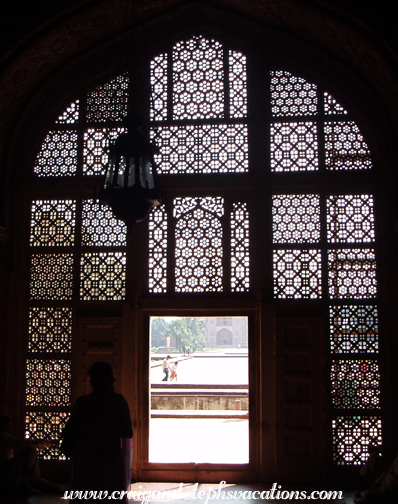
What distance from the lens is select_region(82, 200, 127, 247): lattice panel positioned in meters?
5.20

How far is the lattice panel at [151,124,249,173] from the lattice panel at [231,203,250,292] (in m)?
0.55

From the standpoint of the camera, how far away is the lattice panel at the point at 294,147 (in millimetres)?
5227

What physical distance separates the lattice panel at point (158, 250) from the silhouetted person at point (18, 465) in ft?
6.21

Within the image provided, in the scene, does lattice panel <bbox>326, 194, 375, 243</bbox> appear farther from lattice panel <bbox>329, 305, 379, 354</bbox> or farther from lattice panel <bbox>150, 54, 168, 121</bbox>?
lattice panel <bbox>150, 54, 168, 121</bbox>

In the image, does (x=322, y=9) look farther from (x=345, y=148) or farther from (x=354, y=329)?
(x=354, y=329)

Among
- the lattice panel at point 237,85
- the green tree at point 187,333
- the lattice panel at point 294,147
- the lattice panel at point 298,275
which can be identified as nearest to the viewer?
the lattice panel at point 298,275

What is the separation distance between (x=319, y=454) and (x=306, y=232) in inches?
91.5

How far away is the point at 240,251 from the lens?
509cm

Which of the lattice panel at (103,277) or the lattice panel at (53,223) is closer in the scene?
the lattice panel at (103,277)

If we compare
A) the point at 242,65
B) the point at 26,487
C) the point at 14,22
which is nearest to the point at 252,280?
the point at 242,65

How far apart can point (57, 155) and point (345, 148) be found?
333 centimetres

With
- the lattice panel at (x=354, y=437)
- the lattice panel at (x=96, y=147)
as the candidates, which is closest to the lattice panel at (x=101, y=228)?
the lattice panel at (x=96, y=147)

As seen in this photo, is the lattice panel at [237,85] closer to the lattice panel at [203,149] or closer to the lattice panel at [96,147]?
the lattice panel at [203,149]

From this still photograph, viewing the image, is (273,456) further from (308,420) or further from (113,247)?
(113,247)
